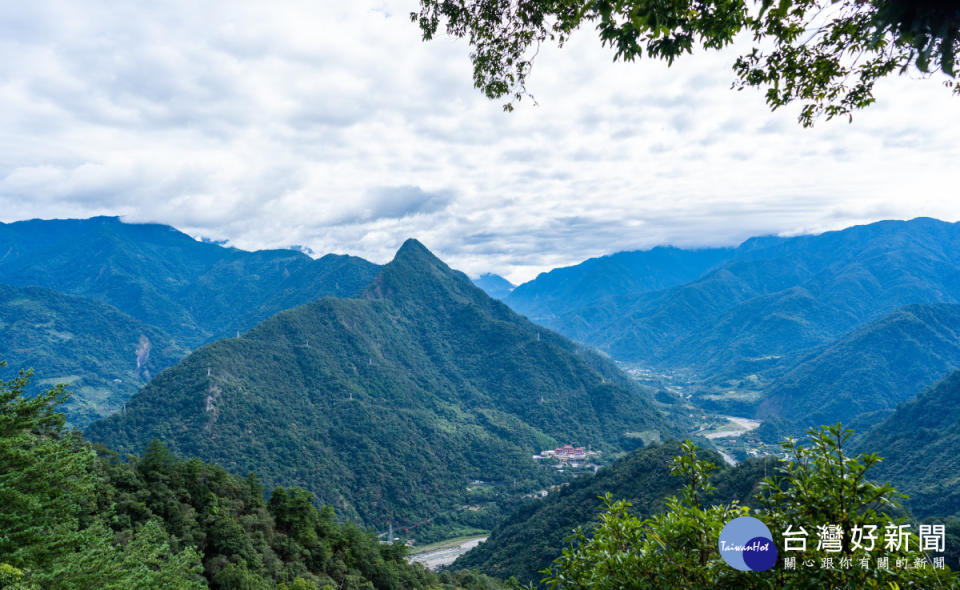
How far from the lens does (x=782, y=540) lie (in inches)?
152

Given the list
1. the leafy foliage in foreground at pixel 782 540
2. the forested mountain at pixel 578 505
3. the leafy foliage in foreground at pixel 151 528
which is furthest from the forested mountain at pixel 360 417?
the leafy foliage in foreground at pixel 782 540

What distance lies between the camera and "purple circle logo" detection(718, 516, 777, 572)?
373 centimetres

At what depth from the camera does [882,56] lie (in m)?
5.62

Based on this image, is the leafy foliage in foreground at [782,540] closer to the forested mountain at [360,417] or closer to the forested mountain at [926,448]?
the forested mountain at [926,448]

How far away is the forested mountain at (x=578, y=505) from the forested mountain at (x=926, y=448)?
27745 millimetres

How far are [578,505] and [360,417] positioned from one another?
8702cm

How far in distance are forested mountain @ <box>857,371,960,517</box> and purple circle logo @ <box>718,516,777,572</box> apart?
292ft

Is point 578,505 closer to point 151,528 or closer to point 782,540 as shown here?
point 151,528

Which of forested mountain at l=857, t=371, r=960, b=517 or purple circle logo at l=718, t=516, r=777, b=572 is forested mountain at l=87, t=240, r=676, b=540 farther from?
purple circle logo at l=718, t=516, r=777, b=572

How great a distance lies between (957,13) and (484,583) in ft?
194

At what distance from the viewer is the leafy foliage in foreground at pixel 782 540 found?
3.49 m

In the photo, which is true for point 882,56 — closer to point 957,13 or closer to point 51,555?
point 957,13

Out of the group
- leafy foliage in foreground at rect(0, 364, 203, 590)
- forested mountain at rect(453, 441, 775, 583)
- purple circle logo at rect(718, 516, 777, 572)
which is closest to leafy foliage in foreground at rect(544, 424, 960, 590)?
purple circle logo at rect(718, 516, 777, 572)

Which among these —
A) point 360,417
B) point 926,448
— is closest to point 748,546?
point 926,448
